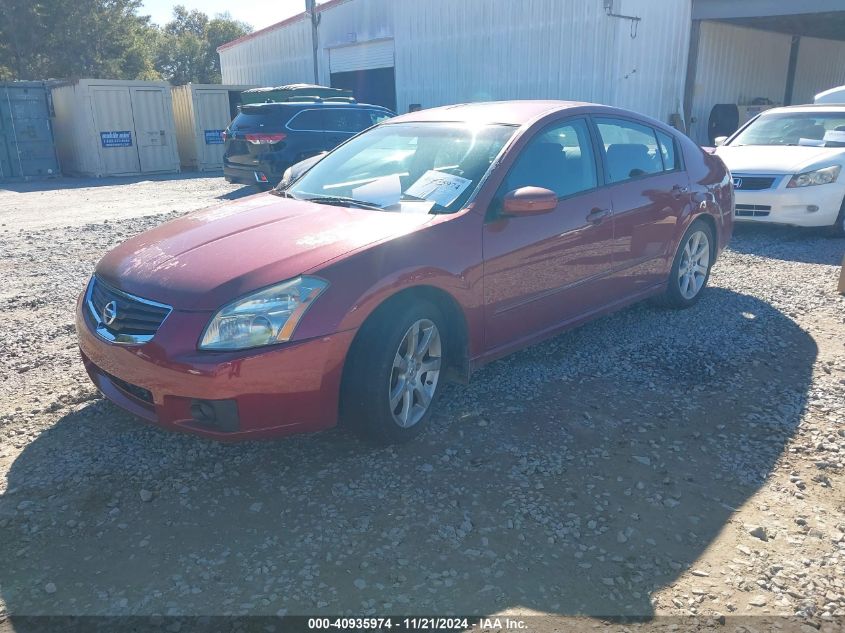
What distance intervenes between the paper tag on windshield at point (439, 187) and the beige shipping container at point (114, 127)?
16.5 meters

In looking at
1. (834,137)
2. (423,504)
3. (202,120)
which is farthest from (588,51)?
(423,504)

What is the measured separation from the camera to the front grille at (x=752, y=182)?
793cm

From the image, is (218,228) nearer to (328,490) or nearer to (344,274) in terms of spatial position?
(344,274)

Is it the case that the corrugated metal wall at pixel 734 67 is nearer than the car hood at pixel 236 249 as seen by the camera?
No

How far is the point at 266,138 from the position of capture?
11.8 metres

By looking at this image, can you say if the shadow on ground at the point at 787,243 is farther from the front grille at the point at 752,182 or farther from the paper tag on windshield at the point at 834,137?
the paper tag on windshield at the point at 834,137

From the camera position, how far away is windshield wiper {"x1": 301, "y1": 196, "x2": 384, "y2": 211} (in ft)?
12.5

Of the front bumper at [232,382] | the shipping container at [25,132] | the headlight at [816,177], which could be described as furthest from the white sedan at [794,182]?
the shipping container at [25,132]

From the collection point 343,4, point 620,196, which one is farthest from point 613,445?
point 343,4

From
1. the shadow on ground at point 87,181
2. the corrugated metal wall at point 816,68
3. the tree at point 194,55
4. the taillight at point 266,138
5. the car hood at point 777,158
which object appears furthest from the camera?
the tree at point 194,55

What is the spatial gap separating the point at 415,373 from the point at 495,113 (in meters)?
1.91

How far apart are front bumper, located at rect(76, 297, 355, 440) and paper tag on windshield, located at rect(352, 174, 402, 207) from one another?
3.41 ft

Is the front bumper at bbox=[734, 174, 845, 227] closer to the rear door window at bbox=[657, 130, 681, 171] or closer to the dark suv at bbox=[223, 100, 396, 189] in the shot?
the rear door window at bbox=[657, 130, 681, 171]

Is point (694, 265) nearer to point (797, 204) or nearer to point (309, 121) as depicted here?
point (797, 204)
